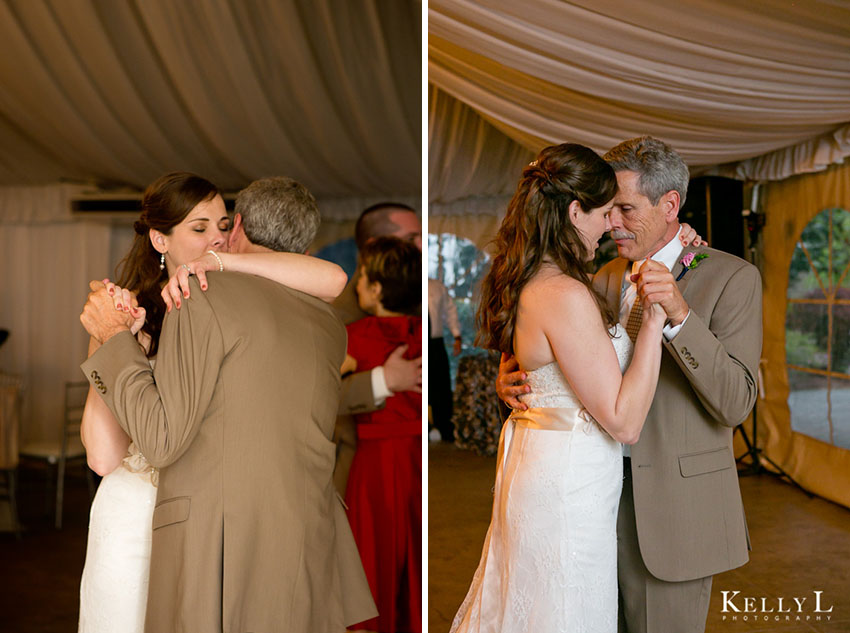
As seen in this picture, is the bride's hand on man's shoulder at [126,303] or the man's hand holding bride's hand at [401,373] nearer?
the bride's hand on man's shoulder at [126,303]

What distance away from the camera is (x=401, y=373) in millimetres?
2373

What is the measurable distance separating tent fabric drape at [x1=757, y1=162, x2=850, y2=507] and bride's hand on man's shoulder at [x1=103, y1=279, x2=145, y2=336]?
1462 mm

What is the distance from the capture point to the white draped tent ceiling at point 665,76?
1.93 metres

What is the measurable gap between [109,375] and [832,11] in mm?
1905

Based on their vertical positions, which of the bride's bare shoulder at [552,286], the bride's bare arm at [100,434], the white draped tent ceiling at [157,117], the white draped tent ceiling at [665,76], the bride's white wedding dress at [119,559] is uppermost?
the white draped tent ceiling at [157,117]

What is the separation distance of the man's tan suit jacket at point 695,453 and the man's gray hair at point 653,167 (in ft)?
0.63

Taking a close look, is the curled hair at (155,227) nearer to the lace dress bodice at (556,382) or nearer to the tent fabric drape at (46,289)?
the lace dress bodice at (556,382)

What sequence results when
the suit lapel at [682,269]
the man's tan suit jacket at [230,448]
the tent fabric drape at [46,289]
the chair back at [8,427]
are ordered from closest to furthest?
the man's tan suit jacket at [230,448] < the suit lapel at [682,269] < the chair back at [8,427] < the tent fabric drape at [46,289]

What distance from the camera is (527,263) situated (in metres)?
1.62

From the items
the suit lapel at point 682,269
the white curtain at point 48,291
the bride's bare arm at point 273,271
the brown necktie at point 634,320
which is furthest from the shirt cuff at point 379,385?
the white curtain at point 48,291

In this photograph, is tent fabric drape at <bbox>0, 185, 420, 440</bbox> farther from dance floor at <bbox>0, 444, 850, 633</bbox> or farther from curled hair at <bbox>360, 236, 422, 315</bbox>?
dance floor at <bbox>0, 444, 850, 633</bbox>

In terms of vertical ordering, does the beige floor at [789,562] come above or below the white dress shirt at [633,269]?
below

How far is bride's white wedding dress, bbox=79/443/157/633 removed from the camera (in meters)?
1.71

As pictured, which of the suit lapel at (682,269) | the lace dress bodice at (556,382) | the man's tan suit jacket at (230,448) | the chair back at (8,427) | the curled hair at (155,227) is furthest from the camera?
the chair back at (8,427)
